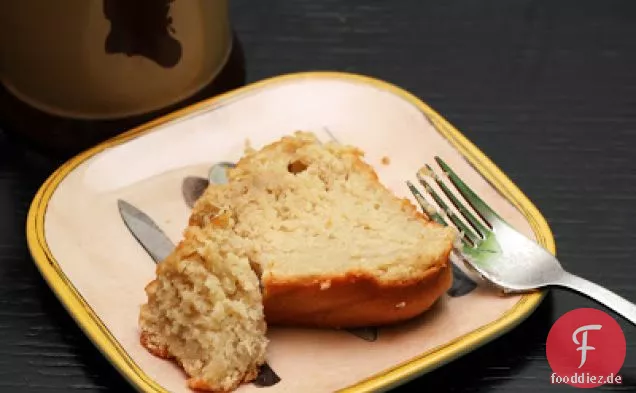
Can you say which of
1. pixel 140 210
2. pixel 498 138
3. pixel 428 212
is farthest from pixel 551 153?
→ pixel 140 210

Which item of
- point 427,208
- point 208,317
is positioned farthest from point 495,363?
point 208,317

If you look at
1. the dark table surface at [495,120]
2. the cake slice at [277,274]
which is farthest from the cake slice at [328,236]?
the dark table surface at [495,120]

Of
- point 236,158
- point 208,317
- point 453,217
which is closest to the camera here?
point 208,317

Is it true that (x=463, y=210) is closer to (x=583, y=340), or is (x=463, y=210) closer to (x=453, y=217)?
(x=453, y=217)

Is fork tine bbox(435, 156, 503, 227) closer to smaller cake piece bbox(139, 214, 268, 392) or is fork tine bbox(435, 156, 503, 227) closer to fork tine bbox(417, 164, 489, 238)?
fork tine bbox(417, 164, 489, 238)

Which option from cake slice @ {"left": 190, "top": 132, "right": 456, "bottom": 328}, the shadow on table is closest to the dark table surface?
the shadow on table

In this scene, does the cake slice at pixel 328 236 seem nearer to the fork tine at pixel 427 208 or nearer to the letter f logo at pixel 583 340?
the fork tine at pixel 427 208
